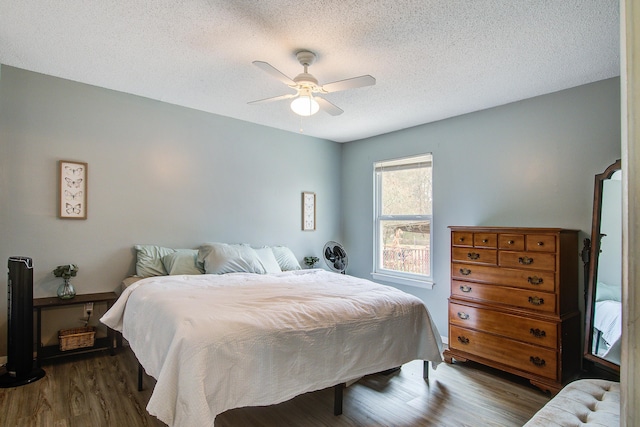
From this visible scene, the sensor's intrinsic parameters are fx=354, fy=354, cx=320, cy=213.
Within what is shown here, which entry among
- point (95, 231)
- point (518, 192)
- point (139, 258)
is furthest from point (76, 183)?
point (518, 192)

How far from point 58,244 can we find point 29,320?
2.36 feet

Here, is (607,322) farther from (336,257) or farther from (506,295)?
(336,257)

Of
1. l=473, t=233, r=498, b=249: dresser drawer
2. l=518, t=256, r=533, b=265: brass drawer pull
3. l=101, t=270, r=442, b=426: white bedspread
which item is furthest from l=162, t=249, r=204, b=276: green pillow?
l=518, t=256, r=533, b=265: brass drawer pull

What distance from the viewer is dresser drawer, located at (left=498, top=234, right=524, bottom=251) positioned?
2.93 metres

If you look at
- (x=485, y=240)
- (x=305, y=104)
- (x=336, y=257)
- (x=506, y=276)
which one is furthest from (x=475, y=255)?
(x=305, y=104)

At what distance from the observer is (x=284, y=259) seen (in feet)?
13.9

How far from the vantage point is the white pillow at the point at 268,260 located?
12.5ft

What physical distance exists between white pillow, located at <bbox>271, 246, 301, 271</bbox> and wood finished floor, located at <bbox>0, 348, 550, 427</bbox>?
5.41 feet

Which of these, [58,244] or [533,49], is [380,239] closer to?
[533,49]

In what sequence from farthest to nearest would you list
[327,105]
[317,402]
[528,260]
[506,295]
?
[506,295] < [528,260] < [327,105] < [317,402]

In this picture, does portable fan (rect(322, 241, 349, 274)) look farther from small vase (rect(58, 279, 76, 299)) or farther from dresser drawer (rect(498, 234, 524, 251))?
small vase (rect(58, 279, 76, 299))

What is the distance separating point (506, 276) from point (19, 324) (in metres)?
3.81

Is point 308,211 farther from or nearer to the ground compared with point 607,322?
farther from the ground

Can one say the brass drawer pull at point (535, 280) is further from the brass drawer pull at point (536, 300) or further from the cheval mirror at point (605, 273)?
the cheval mirror at point (605, 273)
